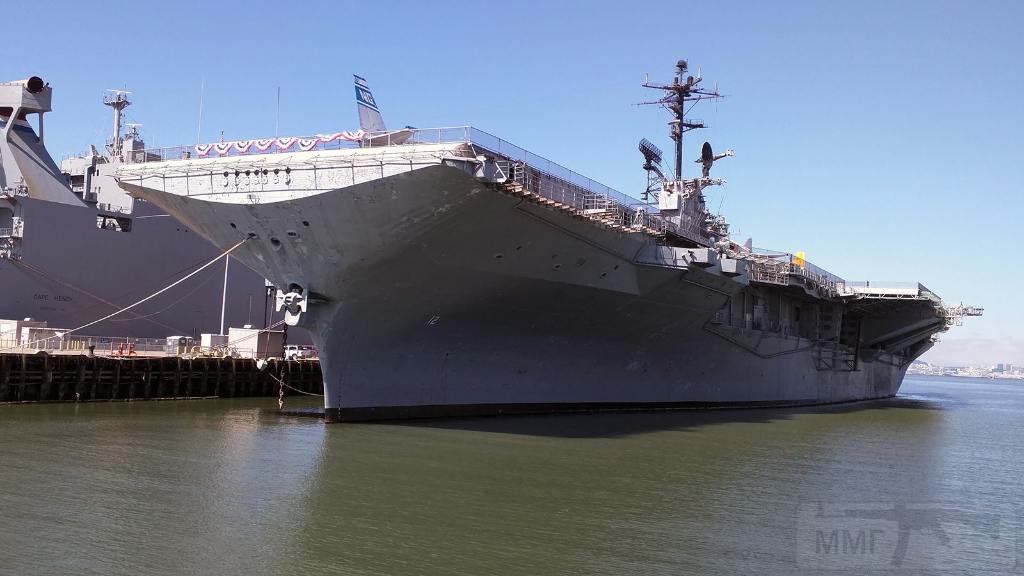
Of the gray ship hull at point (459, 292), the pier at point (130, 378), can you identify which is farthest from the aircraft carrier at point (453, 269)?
the pier at point (130, 378)

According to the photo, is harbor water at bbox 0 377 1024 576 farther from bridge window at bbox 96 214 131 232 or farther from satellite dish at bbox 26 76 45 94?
satellite dish at bbox 26 76 45 94

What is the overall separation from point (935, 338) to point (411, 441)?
107 ft

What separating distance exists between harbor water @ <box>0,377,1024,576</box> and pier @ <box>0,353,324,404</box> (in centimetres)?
173

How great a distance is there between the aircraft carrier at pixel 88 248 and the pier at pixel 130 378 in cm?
381

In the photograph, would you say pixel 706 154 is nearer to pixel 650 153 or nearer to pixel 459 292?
pixel 650 153

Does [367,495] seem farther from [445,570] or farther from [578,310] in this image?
[578,310]

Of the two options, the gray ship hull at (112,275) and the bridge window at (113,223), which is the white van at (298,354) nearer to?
the gray ship hull at (112,275)

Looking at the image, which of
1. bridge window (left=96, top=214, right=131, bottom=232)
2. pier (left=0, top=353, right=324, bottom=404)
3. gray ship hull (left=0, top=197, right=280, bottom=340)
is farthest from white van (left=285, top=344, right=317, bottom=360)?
bridge window (left=96, top=214, right=131, bottom=232)

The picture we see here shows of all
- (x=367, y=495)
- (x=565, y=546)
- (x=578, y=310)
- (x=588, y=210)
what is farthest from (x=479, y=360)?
(x=565, y=546)

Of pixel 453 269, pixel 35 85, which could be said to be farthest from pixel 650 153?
pixel 35 85

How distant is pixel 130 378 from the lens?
866 inches

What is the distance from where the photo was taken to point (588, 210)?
1661 cm

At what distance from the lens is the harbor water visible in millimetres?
8070

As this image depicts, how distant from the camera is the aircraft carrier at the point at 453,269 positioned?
1460 cm
